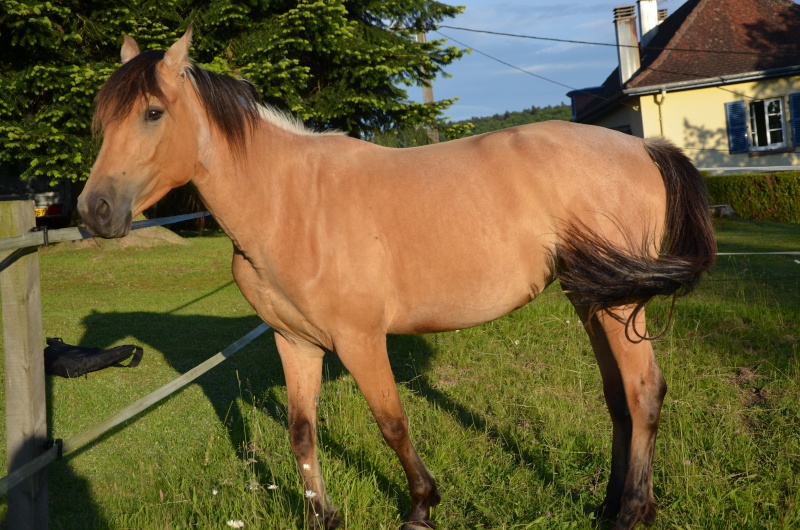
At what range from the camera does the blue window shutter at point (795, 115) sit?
22.2m

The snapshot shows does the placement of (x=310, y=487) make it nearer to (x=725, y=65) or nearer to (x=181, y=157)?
(x=181, y=157)

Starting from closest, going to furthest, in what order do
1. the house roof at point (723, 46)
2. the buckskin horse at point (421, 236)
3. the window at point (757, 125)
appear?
the buckskin horse at point (421, 236) < the window at point (757, 125) < the house roof at point (723, 46)

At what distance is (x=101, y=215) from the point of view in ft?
9.71

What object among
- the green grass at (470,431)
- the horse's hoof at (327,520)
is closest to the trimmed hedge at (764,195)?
the green grass at (470,431)

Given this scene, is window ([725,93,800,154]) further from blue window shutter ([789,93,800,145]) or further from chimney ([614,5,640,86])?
chimney ([614,5,640,86])

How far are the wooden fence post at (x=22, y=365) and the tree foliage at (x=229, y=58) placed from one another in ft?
34.5

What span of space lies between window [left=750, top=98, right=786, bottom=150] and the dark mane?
74.8ft

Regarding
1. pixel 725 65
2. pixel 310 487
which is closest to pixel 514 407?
pixel 310 487

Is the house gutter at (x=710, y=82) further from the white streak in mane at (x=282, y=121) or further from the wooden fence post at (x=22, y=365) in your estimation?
the wooden fence post at (x=22, y=365)

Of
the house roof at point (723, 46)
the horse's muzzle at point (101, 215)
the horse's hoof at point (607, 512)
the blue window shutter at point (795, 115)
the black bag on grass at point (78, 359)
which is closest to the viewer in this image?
the horse's muzzle at point (101, 215)

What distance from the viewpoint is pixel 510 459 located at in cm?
435

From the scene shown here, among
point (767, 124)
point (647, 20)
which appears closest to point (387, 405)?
point (767, 124)

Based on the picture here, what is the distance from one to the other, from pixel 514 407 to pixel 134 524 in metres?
2.73

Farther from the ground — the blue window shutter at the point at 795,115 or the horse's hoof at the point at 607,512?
the blue window shutter at the point at 795,115
